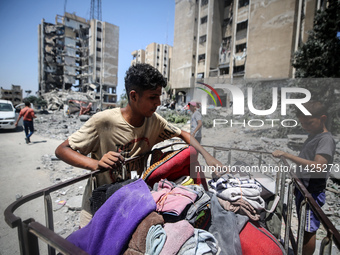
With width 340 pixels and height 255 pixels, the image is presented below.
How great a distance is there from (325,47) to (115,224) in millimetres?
13195

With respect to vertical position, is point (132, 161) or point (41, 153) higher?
point (132, 161)

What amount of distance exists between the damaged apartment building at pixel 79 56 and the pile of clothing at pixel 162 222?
56375mm

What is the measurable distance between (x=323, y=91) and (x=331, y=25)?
397 centimetres

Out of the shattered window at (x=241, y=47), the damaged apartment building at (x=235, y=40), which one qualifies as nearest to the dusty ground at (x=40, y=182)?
the damaged apartment building at (x=235, y=40)

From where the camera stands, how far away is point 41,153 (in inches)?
290

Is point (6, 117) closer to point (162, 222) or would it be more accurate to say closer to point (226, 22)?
point (162, 222)

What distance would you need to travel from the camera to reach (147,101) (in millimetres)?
1691

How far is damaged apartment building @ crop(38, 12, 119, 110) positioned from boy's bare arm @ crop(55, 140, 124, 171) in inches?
2194

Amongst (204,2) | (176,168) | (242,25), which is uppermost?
(204,2)

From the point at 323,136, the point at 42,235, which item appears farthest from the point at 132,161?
the point at 323,136

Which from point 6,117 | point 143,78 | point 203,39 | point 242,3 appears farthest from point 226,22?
point 143,78

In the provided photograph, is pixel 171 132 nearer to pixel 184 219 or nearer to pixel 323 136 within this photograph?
pixel 184 219

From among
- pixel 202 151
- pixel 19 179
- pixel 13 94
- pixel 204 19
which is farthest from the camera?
pixel 13 94

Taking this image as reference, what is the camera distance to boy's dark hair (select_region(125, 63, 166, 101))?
5.49 ft
